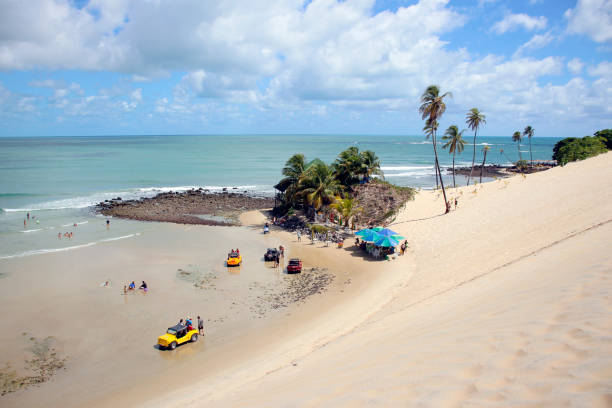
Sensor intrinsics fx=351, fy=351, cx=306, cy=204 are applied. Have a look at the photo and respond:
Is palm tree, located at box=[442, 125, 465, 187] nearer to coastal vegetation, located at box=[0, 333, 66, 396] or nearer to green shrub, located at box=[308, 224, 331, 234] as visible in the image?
green shrub, located at box=[308, 224, 331, 234]

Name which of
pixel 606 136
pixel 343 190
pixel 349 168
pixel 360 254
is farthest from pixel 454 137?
pixel 606 136

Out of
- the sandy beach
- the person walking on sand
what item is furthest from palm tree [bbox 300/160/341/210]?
the person walking on sand

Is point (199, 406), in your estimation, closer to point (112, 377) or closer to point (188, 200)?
point (112, 377)

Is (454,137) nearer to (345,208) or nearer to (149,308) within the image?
(345,208)

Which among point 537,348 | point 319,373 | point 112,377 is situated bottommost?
point 112,377

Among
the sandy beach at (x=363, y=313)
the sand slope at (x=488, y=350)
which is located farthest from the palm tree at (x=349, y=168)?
the sand slope at (x=488, y=350)

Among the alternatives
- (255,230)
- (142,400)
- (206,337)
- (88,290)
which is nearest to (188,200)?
(255,230)
